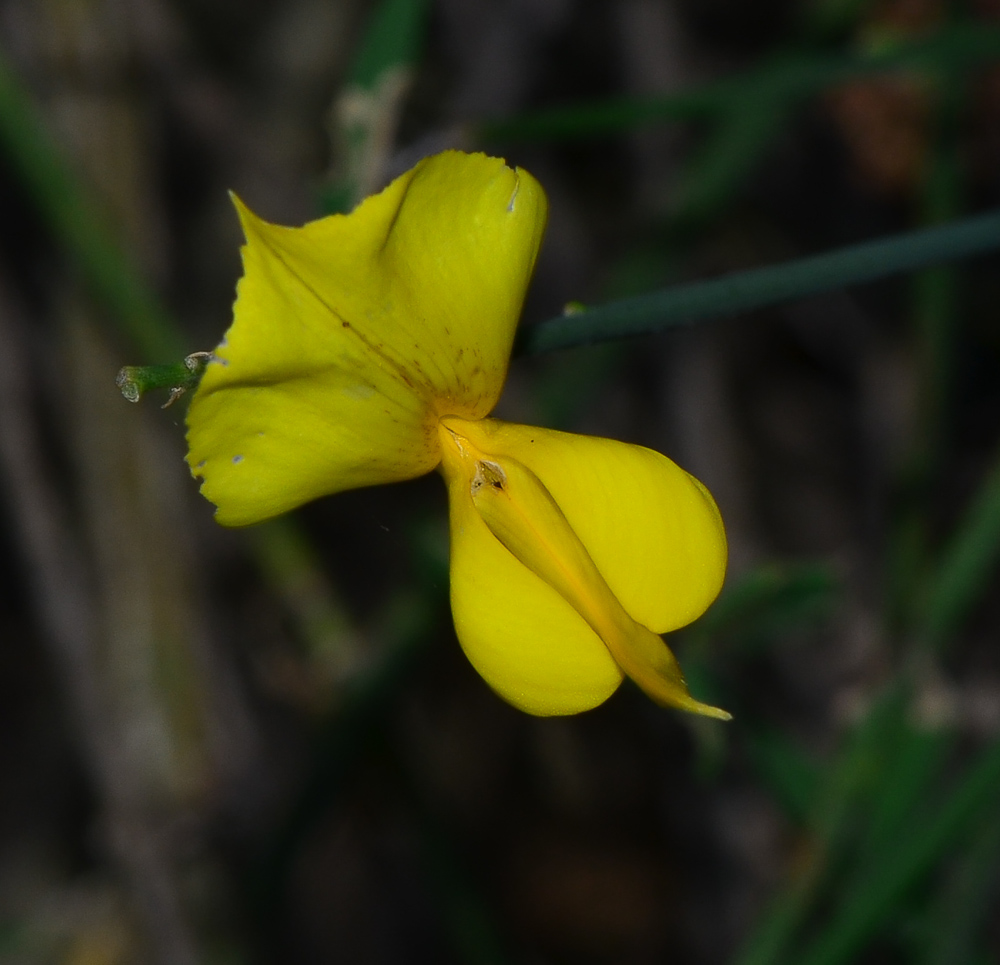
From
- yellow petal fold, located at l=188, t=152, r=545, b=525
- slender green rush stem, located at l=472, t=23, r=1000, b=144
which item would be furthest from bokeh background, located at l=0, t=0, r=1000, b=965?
yellow petal fold, located at l=188, t=152, r=545, b=525

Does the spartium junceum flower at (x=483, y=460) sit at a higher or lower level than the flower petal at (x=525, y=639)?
higher

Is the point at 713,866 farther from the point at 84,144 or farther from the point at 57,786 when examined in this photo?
the point at 84,144

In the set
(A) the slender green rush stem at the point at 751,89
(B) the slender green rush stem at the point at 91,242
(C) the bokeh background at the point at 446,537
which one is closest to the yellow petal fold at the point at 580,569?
(C) the bokeh background at the point at 446,537

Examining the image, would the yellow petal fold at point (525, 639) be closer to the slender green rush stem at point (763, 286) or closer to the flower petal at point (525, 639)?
the flower petal at point (525, 639)

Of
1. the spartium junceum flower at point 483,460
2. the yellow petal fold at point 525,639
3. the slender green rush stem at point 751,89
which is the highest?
the slender green rush stem at point 751,89

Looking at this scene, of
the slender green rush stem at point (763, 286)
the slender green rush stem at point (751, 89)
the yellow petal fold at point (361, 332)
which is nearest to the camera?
the yellow petal fold at point (361, 332)

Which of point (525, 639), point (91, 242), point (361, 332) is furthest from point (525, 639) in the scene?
point (91, 242)

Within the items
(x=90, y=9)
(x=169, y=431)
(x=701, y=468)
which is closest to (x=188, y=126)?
(x=90, y=9)
